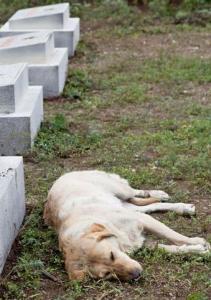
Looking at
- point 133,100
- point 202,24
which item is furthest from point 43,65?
point 202,24

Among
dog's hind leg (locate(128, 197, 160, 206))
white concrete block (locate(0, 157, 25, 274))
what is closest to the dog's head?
white concrete block (locate(0, 157, 25, 274))

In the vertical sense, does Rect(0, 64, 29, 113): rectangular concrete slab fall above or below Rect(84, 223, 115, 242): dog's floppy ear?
below

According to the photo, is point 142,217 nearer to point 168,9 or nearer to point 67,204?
point 67,204

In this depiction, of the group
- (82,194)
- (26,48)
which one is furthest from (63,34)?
(82,194)

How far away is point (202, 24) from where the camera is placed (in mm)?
13422

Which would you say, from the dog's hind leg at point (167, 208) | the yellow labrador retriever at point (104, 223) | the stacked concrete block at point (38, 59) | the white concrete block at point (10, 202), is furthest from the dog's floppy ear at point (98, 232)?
the stacked concrete block at point (38, 59)

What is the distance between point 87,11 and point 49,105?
5.92 m

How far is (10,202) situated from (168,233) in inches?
43.0

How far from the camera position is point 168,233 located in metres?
5.16

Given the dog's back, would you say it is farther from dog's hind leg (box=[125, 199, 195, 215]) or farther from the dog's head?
the dog's head

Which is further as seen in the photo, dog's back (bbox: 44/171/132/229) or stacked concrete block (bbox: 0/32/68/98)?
stacked concrete block (bbox: 0/32/68/98)

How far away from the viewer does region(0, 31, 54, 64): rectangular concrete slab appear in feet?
29.2

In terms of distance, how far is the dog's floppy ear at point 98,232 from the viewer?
453 cm

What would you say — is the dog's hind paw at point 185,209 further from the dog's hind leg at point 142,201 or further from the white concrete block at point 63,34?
the white concrete block at point 63,34
